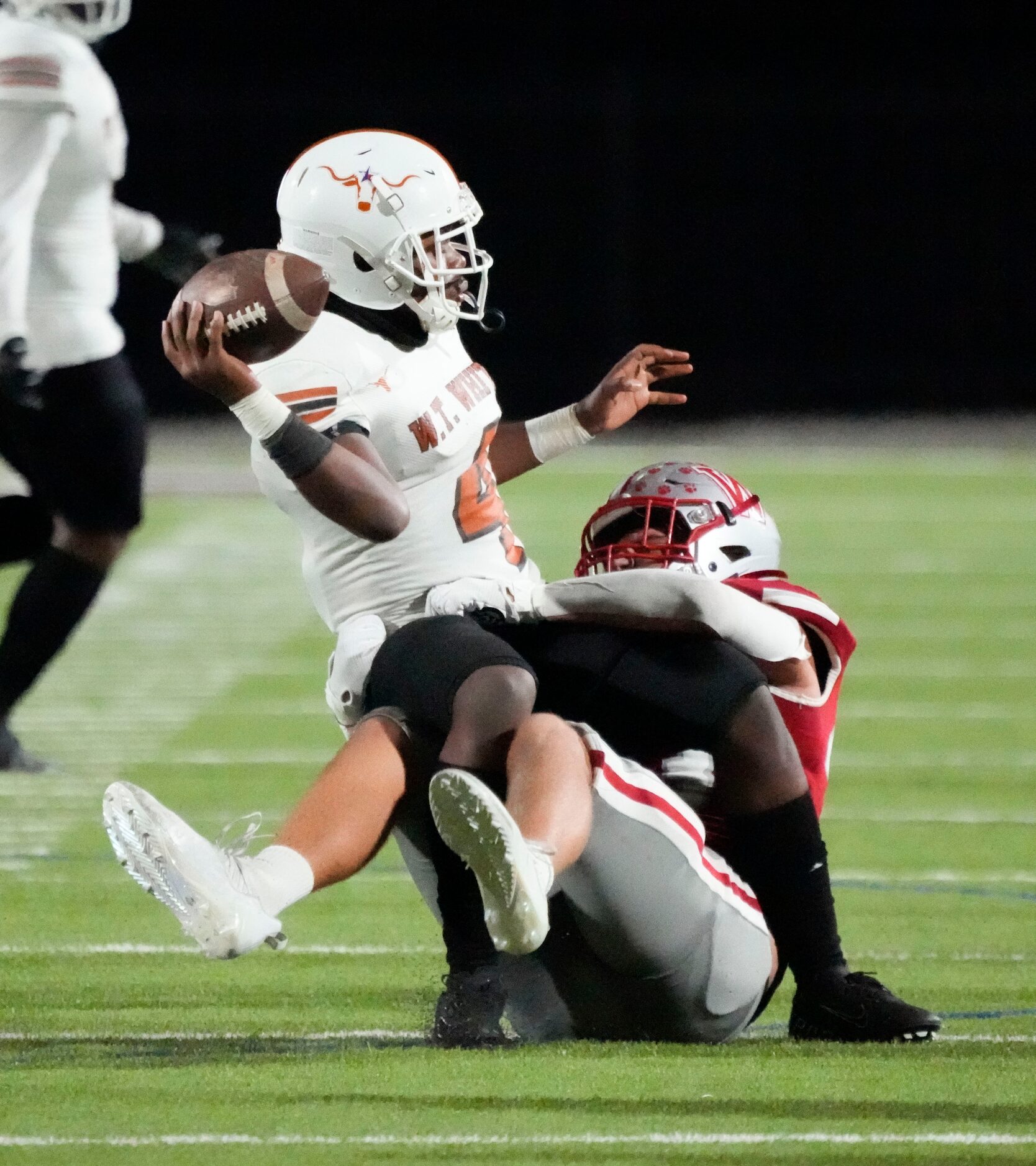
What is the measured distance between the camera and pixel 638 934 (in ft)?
9.71

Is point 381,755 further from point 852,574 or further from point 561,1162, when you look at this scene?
point 852,574

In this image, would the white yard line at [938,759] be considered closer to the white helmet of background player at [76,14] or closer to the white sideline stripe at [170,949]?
the white sideline stripe at [170,949]

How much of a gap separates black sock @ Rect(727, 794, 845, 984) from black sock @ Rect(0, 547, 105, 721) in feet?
8.34

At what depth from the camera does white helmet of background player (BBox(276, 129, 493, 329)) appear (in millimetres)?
3303

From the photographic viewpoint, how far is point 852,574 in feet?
31.1

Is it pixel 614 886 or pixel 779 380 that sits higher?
pixel 614 886

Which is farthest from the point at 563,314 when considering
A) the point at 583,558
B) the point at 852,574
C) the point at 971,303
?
the point at 583,558

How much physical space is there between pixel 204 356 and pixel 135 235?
2.54m

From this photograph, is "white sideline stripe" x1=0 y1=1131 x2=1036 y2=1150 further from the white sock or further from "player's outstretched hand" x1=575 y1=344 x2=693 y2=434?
"player's outstretched hand" x1=575 y1=344 x2=693 y2=434

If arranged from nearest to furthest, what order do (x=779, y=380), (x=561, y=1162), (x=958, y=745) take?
(x=561, y=1162), (x=958, y=745), (x=779, y=380)

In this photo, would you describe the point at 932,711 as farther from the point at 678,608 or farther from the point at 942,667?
the point at 678,608

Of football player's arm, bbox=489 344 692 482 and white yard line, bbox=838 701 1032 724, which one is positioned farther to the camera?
white yard line, bbox=838 701 1032 724

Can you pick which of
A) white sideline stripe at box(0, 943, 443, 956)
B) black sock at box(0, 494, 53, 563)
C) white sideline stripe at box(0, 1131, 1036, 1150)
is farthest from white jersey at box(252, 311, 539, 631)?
black sock at box(0, 494, 53, 563)

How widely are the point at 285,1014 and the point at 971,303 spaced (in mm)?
16081
